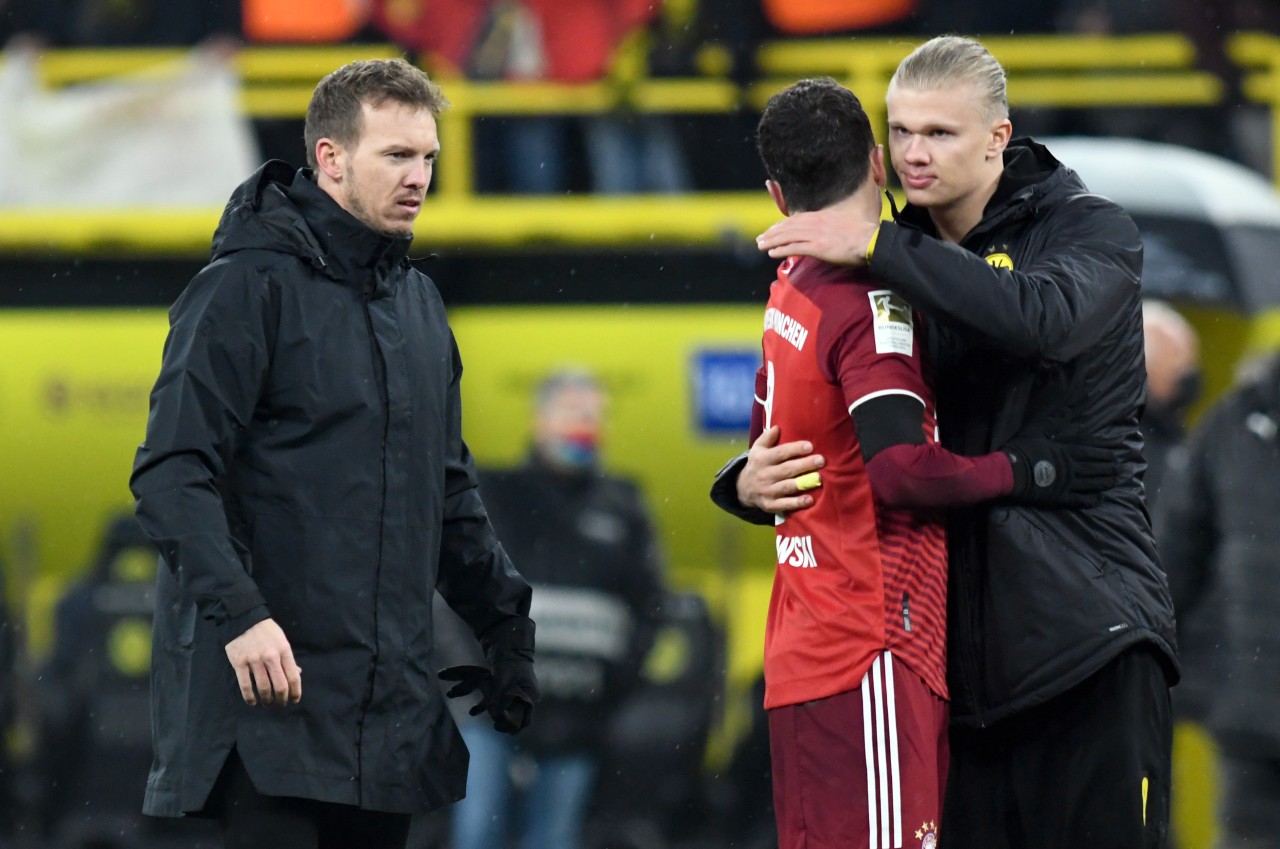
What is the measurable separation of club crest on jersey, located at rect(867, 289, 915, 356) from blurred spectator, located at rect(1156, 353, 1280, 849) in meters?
2.72

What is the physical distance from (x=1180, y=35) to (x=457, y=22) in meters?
2.53

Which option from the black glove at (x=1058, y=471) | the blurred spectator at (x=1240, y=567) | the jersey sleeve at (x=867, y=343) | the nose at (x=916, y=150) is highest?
the nose at (x=916, y=150)

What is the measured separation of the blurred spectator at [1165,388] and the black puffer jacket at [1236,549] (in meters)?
0.18

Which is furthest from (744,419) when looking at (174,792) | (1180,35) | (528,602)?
(174,792)

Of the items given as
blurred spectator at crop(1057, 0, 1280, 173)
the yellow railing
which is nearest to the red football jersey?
the yellow railing

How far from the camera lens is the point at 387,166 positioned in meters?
2.76

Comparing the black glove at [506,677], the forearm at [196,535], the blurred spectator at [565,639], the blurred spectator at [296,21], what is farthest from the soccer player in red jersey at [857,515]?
the blurred spectator at [296,21]

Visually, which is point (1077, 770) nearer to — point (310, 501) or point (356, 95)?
point (310, 501)

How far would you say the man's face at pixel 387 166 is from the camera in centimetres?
276

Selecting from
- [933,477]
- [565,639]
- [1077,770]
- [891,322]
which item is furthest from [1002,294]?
[565,639]

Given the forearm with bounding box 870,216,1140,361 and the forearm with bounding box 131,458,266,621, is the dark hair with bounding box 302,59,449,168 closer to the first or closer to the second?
the forearm with bounding box 131,458,266,621

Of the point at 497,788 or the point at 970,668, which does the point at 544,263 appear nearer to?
the point at 497,788

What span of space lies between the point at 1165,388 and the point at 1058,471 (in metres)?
3.11

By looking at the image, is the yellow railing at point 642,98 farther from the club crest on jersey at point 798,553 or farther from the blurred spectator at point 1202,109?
the club crest on jersey at point 798,553
